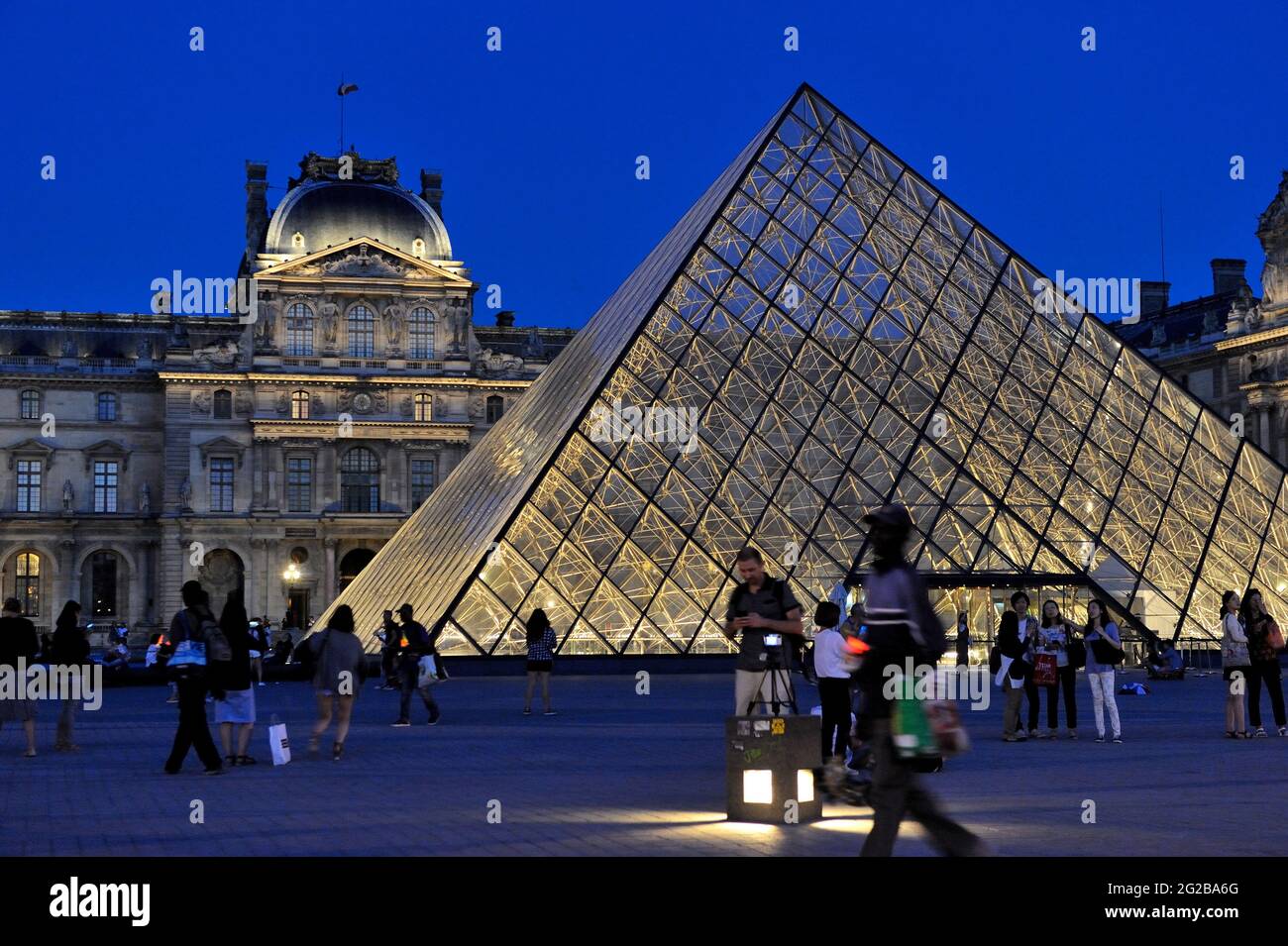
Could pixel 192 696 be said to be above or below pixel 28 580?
below

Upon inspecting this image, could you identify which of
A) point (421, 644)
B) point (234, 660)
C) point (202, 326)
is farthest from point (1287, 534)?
point (202, 326)

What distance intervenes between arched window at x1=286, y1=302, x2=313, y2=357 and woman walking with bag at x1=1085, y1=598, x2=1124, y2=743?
1966 inches

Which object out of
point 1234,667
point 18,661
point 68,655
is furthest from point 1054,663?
point 18,661

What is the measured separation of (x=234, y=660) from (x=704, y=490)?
616 inches

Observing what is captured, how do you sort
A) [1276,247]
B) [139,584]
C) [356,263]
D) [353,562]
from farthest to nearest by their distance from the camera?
[139,584] < [353,562] < [356,263] < [1276,247]

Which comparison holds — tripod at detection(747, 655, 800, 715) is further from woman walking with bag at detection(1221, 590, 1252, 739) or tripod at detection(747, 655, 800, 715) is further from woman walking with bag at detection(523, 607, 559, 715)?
woman walking with bag at detection(523, 607, 559, 715)

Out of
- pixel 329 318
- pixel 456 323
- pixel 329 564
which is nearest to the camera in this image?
pixel 329 318

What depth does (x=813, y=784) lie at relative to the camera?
10.1 meters

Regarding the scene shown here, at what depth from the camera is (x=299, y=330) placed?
63.1m

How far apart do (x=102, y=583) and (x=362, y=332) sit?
12.8 meters

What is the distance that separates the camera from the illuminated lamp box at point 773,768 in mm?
9805

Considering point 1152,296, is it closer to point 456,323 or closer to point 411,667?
point 456,323

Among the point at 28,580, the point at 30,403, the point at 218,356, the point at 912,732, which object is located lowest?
the point at 912,732
